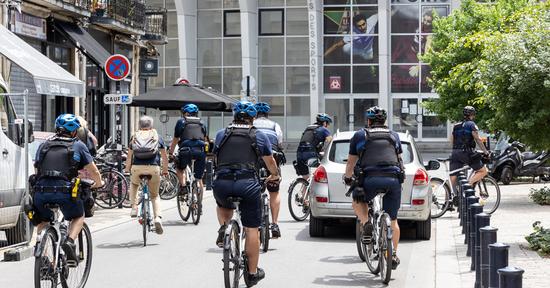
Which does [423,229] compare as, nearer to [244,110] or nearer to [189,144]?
[189,144]

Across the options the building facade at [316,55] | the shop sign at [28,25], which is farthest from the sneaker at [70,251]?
the building facade at [316,55]

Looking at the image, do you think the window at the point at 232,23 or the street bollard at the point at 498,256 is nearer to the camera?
the street bollard at the point at 498,256

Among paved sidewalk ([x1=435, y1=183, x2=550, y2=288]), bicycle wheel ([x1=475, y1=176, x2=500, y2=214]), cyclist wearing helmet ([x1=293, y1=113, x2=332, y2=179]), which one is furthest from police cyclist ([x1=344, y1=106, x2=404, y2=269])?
bicycle wheel ([x1=475, y1=176, x2=500, y2=214])

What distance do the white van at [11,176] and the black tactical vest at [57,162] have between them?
3.80 m

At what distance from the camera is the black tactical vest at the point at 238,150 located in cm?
923

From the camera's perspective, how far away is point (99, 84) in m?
33.0

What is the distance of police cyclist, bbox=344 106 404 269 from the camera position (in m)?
10.5

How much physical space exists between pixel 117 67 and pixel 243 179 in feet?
38.3

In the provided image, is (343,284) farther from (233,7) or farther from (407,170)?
(233,7)

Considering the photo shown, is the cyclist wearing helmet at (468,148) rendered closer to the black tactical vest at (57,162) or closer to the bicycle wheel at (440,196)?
the bicycle wheel at (440,196)

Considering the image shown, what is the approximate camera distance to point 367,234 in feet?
35.2

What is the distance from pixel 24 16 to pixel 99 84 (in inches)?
316

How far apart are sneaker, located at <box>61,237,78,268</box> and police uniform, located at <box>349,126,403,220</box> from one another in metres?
3.00

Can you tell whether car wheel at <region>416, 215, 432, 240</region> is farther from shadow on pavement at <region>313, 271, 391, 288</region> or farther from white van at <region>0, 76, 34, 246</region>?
white van at <region>0, 76, 34, 246</region>
